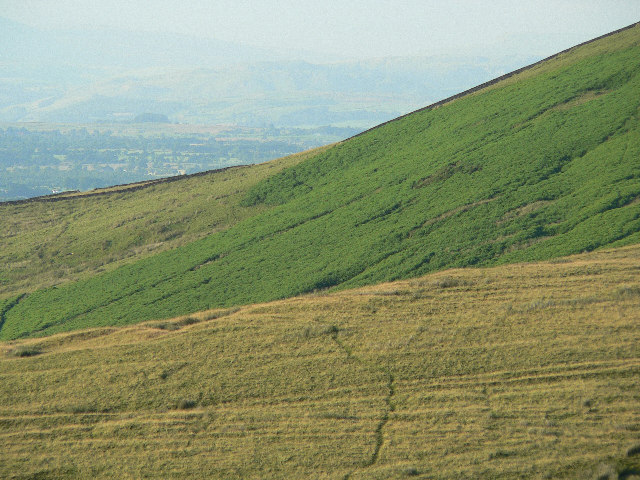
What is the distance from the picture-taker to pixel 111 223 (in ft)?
265

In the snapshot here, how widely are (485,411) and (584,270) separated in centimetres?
1481

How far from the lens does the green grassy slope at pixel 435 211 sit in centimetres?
4800

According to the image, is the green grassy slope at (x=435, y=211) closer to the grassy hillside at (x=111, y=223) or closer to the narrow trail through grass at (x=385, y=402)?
the grassy hillside at (x=111, y=223)

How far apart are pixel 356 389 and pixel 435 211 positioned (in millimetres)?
32897

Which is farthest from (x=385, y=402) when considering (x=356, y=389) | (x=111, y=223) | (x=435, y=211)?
(x=111, y=223)

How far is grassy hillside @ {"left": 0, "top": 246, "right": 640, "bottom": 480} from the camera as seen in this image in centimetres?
2109

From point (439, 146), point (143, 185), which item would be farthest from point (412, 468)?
point (143, 185)

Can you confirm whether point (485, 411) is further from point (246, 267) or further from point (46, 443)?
point (246, 267)

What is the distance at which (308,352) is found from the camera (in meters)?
27.7

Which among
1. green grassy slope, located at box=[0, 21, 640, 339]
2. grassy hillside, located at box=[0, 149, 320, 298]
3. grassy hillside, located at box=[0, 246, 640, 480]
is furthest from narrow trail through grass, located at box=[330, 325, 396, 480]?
grassy hillside, located at box=[0, 149, 320, 298]

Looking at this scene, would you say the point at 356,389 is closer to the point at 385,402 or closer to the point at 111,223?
the point at 385,402

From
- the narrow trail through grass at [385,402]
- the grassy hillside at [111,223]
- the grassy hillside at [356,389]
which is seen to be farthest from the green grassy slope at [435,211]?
the narrow trail through grass at [385,402]

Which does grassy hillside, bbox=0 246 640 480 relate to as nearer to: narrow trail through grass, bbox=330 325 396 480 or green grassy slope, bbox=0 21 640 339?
narrow trail through grass, bbox=330 325 396 480

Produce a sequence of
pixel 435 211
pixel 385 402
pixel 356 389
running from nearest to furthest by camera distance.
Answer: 1. pixel 385 402
2. pixel 356 389
3. pixel 435 211
